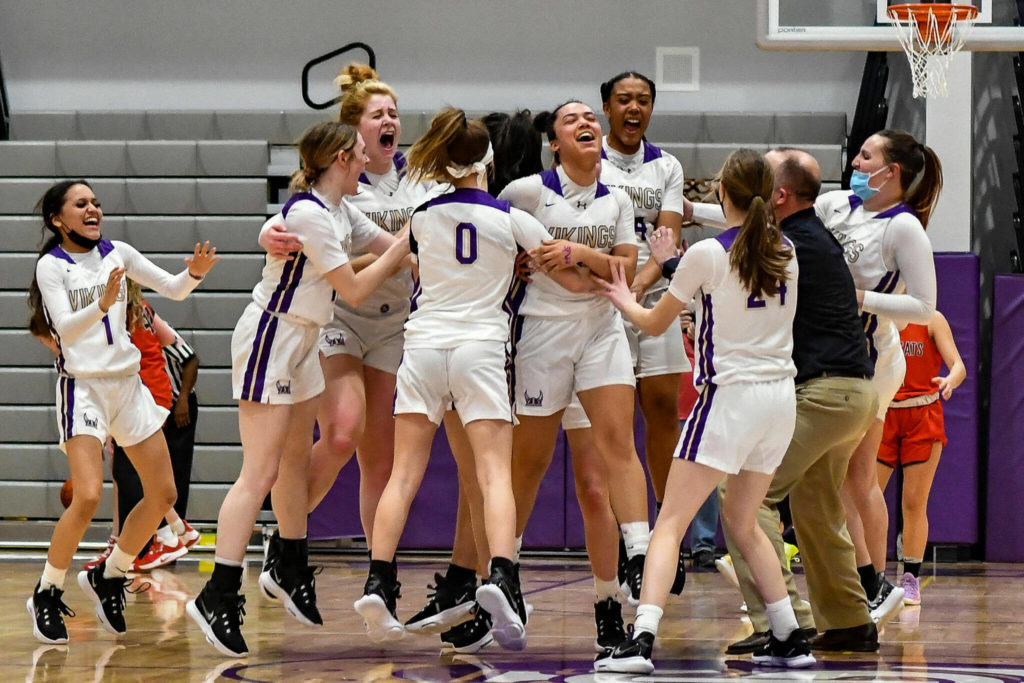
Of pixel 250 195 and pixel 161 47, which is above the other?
pixel 161 47

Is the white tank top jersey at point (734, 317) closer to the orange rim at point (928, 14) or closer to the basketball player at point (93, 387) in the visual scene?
the basketball player at point (93, 387)

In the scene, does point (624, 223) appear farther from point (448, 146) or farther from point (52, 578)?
point (52, 578)

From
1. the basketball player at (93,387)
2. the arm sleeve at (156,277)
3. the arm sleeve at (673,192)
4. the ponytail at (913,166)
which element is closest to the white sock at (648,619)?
the arm sleeve at (673,192)

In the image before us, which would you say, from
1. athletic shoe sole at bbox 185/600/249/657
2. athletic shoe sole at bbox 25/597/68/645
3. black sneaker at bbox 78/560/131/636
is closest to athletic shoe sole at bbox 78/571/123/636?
black sneaker at bbox 78/560/131/636

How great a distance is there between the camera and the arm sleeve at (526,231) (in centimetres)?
471

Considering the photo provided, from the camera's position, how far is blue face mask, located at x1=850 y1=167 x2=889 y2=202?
5.34 meters

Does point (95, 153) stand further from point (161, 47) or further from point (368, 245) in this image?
point (368, 245)

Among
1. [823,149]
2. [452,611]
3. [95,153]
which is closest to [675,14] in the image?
[823,149]

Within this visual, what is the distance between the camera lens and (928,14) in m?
6.99

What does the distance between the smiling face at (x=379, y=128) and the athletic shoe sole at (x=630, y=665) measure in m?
2.34

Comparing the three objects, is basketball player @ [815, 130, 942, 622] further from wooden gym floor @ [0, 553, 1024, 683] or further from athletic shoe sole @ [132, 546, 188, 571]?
athletic shoe sole @ [132, 546, 188, 571]

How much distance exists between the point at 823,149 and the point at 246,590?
538 centimetres

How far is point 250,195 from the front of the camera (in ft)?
33.8

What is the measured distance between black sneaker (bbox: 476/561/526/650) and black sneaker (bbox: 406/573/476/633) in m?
0.66
